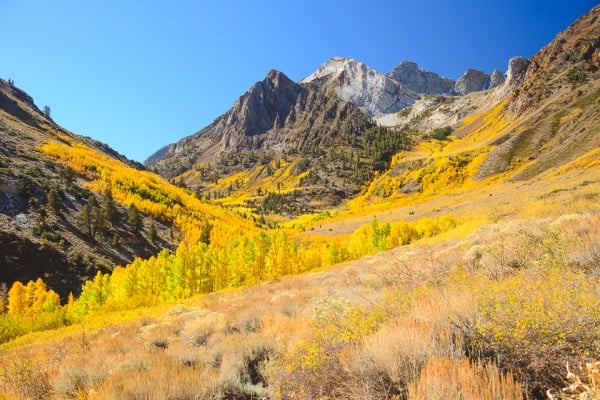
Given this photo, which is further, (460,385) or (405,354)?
(405,354)

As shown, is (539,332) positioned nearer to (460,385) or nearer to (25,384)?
(460,385)

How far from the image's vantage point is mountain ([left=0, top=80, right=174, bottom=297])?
1612 inches

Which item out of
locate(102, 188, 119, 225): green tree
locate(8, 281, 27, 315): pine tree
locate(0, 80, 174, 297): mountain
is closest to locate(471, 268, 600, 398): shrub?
locate(8, 281, 27, 315): pine tree

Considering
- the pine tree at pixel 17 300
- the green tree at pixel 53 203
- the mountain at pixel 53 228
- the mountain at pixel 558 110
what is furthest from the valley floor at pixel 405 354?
the mountain at pixel 558 110

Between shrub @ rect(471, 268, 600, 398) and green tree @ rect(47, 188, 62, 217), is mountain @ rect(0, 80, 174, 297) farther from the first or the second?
shrub @ rect(471, 268, 600, 398)

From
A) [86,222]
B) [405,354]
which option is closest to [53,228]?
[86,222]

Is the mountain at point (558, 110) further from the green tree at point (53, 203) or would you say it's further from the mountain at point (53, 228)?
the green tree at point (53, 203)

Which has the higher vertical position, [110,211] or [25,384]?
[110,211]

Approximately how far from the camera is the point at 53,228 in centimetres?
4772

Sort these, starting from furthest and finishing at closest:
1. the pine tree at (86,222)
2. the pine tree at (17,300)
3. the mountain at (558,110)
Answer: the mountain at (558,110) → the pine tree at (86,222) → the pine tree at (17,300)

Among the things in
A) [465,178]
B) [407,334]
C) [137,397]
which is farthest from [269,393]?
[465,178]

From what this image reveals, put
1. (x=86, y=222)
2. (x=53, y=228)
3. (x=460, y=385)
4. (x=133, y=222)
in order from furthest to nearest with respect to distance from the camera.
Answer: (x=133, y=222)
(x=86, y=222)
(x=53, y=228)
(x=460, y=385)

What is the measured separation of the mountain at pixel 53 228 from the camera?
134 ft

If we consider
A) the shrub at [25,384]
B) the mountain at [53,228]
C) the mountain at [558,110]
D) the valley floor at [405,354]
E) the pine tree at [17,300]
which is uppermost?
the mountain at [558,110]
